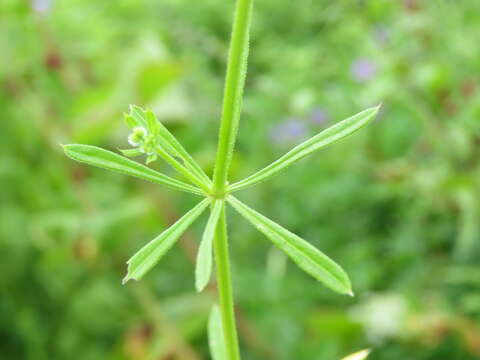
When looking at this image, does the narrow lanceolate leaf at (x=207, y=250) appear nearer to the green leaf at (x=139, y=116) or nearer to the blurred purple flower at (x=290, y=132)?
the green leaf at (x=139, y=116)

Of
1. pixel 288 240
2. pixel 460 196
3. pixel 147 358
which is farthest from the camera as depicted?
pixel 460 196

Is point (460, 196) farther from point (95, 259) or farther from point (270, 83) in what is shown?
point (95, 259)

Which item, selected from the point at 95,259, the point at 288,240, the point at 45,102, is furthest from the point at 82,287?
the point at 288,240

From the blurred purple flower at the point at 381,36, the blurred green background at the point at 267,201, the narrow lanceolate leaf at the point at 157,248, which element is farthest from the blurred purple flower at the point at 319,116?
the narrow lanceolate leaf at the point at 157,248

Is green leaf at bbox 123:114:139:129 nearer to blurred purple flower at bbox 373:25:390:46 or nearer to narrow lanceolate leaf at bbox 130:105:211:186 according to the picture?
narrow lanceolate leaf at bbox 130:105:211:186

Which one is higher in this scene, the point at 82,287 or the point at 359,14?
the point at 359,14
